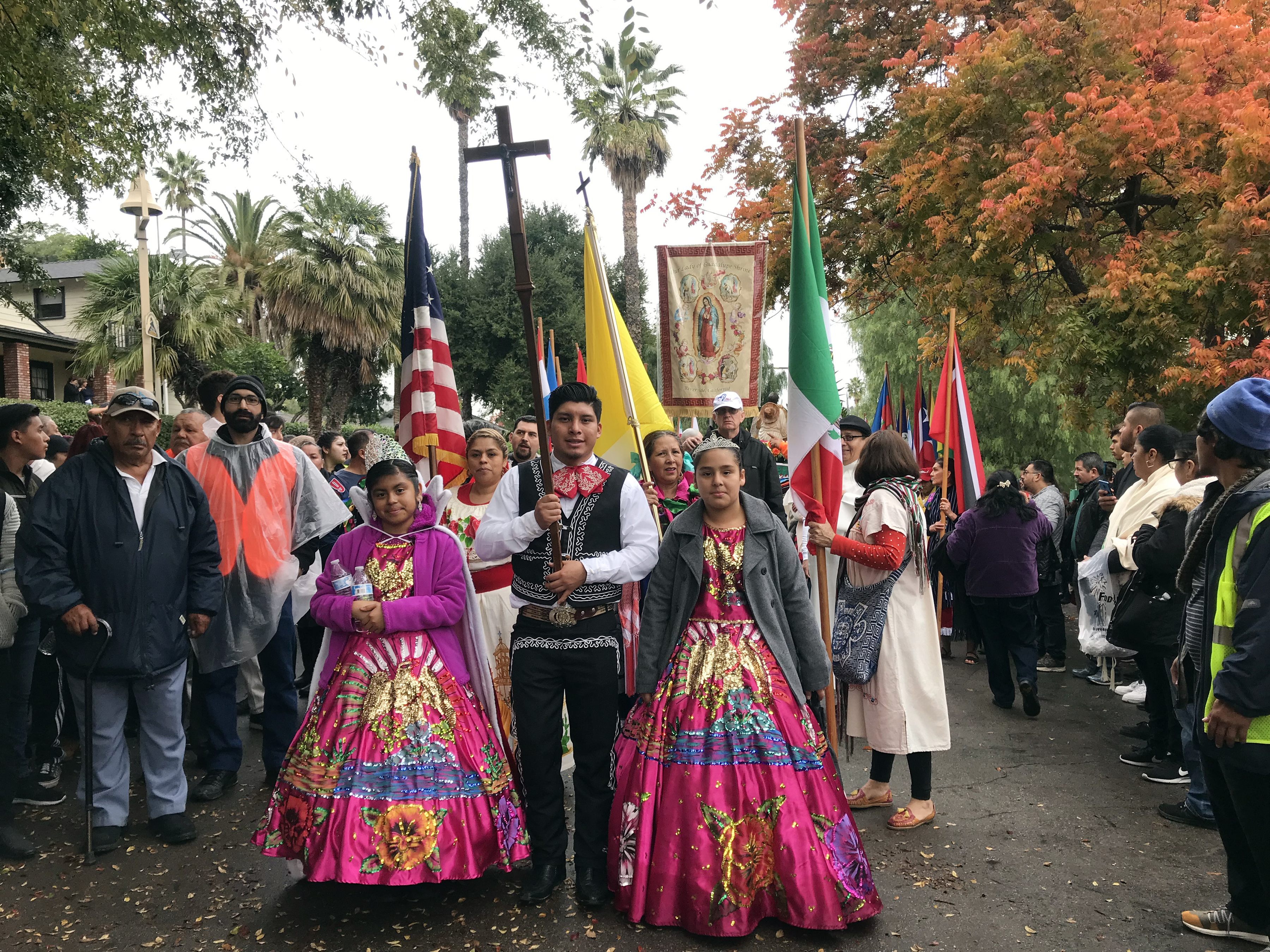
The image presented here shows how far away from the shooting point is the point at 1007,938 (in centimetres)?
359

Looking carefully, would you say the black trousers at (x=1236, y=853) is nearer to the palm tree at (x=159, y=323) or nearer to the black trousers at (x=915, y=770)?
the black trousers at (x=915, y=770)

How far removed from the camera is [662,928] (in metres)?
3.67

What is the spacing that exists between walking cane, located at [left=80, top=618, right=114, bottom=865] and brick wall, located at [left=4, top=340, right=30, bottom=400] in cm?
2547

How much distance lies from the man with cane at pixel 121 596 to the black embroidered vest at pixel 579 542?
1.97 metres

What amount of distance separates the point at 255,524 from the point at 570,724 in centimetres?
258

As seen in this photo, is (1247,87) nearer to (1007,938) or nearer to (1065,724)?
(1065,724)

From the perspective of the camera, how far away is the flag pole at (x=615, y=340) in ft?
17.0

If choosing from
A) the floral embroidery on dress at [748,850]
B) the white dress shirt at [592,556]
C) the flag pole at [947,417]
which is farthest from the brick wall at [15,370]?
the floral embroidery on dress at [748,850]

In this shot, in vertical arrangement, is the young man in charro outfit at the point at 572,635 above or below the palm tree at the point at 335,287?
below

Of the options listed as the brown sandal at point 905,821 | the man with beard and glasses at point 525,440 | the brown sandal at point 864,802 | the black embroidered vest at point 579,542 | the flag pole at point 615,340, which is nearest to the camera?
the black embroidered vest at point 579,542

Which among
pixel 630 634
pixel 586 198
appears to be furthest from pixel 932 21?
pixel 630 634

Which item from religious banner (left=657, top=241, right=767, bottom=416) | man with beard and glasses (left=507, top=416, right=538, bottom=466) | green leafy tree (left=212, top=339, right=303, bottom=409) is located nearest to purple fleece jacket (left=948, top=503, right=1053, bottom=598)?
religious banner (left=657, top=241, right=767, bottom=416)

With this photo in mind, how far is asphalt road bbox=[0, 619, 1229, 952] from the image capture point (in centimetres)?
360

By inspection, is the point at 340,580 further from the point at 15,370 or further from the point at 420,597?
the point at 15,370
